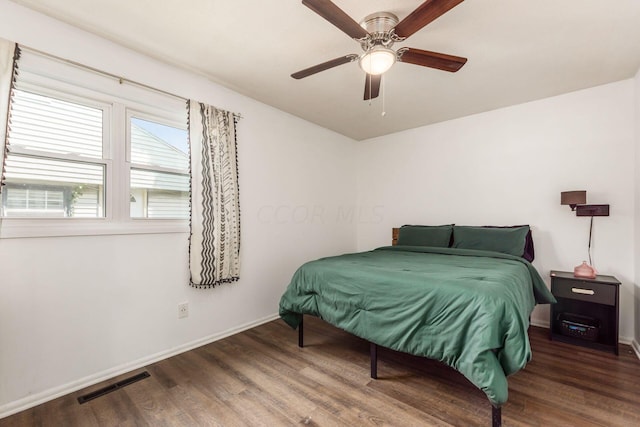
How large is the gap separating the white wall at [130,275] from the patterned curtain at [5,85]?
11 centimetres

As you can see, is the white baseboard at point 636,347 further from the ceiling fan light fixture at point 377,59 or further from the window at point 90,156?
the window at point 90,156

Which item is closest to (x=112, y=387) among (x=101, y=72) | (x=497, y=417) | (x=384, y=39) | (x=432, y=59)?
(x=101, y=72)

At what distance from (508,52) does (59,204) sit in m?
3.41

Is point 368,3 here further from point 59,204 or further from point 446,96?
point 59,204

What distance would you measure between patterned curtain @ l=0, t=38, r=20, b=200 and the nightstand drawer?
13.7 feet

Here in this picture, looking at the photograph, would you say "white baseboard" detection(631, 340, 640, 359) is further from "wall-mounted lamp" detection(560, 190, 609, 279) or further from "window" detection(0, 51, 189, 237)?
"window" detection(0, 51, 189, 237)

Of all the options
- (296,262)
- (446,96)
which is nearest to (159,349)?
(296,262)

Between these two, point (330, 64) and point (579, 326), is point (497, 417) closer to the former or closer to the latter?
point (579, 326)

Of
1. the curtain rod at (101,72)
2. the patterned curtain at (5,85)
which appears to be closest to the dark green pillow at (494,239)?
the curtain rod at (101,72)

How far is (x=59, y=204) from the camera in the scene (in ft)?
6.11

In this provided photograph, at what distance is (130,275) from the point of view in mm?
2121

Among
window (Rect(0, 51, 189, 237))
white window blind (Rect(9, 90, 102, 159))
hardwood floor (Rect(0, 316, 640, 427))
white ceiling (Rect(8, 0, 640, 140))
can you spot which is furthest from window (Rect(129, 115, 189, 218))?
hardwood floor (Rect(0, 316, 640, 427))

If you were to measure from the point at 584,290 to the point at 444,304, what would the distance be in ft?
5.85

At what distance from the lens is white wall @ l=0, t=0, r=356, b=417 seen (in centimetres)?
170
